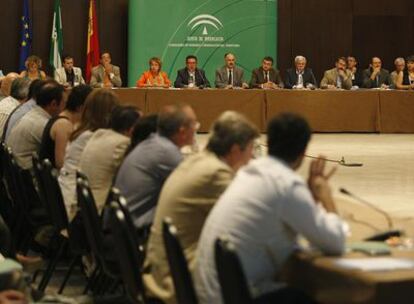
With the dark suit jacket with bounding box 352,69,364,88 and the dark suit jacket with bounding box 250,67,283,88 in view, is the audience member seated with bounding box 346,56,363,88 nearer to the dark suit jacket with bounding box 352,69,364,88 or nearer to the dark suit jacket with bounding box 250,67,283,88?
the dark suit jacket with bounding box 352,69,364,88

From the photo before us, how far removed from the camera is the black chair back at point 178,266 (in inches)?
144

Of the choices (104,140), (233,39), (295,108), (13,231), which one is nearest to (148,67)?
(233,39)

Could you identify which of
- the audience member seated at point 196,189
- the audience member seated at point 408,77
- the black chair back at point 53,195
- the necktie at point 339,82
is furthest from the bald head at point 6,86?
the audience member seated at point 408,77

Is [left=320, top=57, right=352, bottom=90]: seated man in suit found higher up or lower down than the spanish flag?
lower down

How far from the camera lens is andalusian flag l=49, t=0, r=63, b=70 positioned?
18.9 m

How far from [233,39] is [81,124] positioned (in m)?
12.8

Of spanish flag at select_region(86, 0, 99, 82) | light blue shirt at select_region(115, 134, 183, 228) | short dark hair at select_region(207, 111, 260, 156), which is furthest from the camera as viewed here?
A: spanish flag at select_region(86, 0, 99, 82)

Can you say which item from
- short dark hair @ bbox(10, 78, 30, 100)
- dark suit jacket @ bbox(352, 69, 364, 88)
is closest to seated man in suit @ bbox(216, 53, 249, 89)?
dark suit jacket @ bbox(352, 69, 364, 88)

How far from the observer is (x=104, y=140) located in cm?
601

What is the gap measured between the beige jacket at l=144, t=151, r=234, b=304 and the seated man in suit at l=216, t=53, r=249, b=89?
13.9 meters

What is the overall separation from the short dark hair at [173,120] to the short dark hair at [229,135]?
3.00ft

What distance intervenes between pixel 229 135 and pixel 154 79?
13580 mm

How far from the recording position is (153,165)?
5258 millimetres

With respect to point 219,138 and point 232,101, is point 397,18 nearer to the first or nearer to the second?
point 232,101
